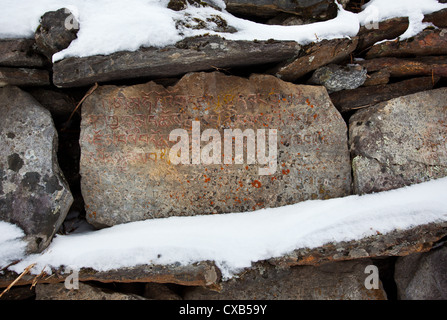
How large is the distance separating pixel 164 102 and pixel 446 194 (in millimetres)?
2457

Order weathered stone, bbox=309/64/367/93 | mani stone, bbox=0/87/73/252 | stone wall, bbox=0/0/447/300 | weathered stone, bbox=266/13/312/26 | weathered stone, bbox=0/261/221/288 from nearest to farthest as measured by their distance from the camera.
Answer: weathered stone, bbox=0/261/221/288 < mani stone, bbox=0/87/73/252 < stone wall, bbox=0/0/447/300 < weathered stone, bbox=309/64/367/93 < weathered stone, bbox=266/13/312/26

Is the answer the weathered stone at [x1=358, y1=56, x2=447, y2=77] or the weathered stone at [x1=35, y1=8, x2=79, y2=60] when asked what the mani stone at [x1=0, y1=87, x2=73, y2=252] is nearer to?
the weathered stone at [x1=35, y1=8, x2=79, y2=60]

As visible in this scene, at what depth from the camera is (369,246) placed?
7.22ft

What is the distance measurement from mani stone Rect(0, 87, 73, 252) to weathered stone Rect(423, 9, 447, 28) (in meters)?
3.38

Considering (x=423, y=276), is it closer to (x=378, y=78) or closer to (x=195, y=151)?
(x=378, y=78)

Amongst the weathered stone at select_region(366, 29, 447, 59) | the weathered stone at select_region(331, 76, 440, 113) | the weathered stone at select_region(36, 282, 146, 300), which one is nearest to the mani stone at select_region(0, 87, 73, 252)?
the weathered stone at select_region(36, 282, 146, 300)

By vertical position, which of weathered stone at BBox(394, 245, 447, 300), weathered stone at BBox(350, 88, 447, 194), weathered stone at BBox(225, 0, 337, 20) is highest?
weathered stone at BBox(225, 0, 337, 20)

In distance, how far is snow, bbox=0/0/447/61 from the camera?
2.22m

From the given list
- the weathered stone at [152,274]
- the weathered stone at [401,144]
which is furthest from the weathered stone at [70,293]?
the weathered stone at [401,144]

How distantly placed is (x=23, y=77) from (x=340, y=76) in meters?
2.70

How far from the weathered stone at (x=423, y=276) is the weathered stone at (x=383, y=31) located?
6.27ft

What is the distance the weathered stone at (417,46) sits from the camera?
241 centimetres
